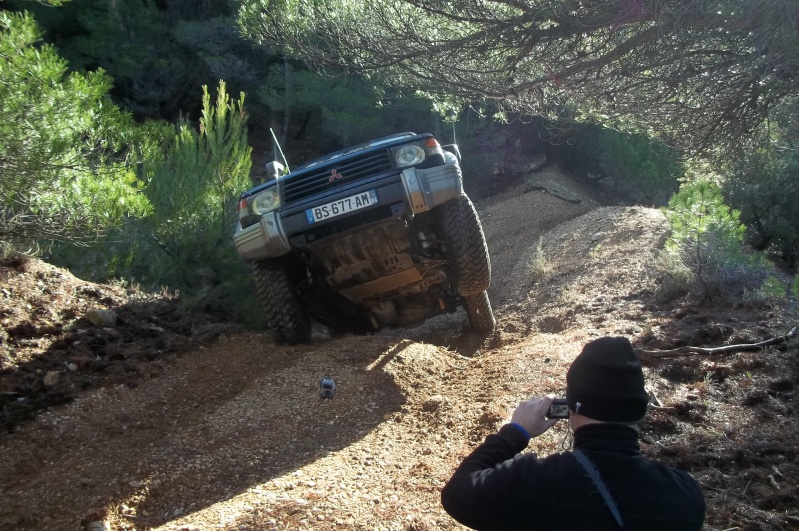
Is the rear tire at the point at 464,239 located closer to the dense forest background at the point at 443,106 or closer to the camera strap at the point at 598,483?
the dense forest background at the point at 443,106

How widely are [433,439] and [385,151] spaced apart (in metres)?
2.51

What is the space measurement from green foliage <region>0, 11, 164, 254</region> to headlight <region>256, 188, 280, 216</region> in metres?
0.88

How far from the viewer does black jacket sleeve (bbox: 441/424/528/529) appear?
2.00 metres

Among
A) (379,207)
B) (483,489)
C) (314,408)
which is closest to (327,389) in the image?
(314,408)

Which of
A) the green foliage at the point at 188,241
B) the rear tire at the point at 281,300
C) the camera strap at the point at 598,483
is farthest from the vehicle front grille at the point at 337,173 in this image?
the camera strap at the point at 598,483

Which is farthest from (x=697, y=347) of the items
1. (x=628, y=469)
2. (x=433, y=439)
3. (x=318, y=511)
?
(x=628, y=469)

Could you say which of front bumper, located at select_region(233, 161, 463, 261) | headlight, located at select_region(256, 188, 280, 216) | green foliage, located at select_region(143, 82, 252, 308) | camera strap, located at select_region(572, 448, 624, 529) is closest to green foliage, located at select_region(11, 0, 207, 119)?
green foliage, located at select_region(143, 82, 252, 308)

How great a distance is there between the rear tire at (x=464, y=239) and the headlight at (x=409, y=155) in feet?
1.64

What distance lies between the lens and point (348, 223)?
571cm

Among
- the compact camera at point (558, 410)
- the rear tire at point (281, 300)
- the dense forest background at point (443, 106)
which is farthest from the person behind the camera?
the rear tire at point (281, 300)

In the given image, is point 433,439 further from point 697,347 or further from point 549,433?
point 697,347

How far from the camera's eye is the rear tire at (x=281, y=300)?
6.42 meters

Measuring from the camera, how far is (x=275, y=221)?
5.82 m

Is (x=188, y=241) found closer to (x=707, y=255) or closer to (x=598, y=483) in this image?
(x=707, y=255)
